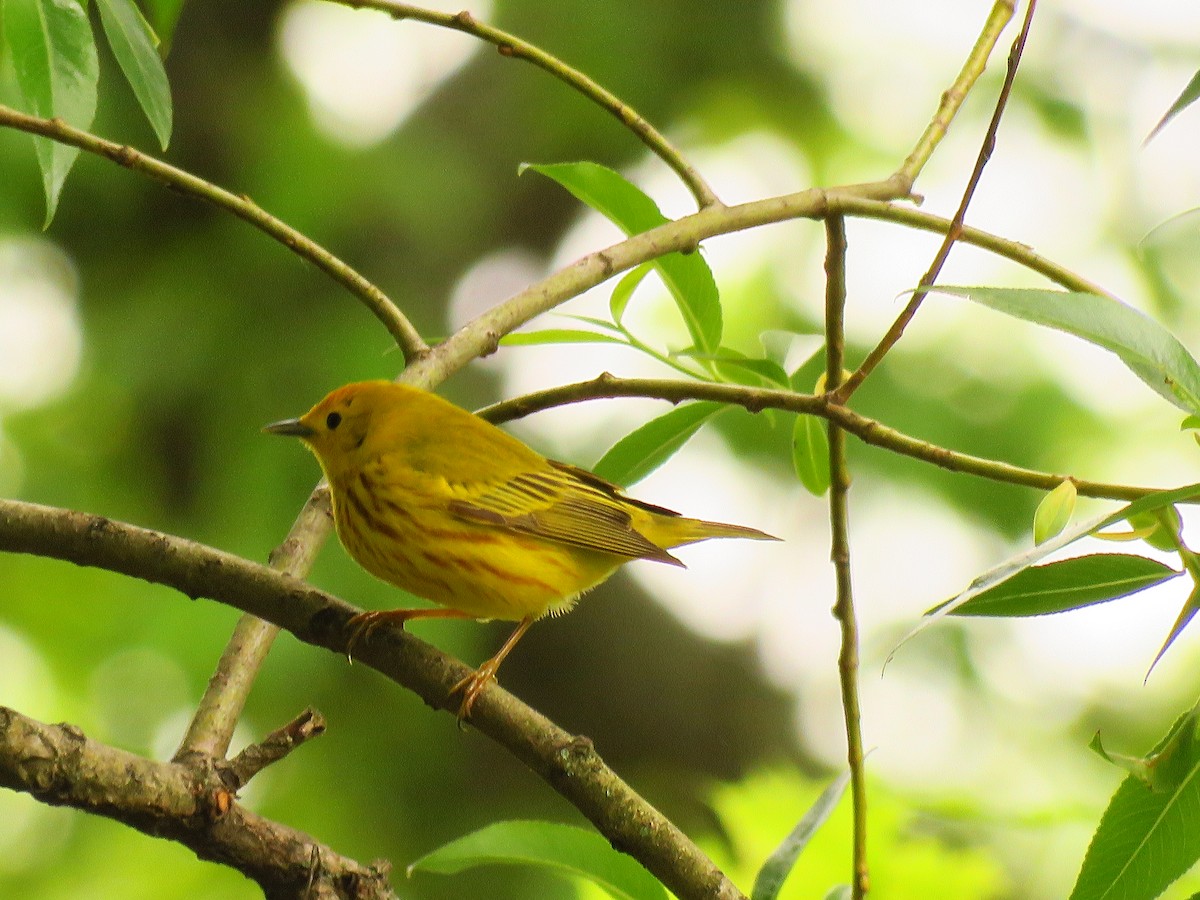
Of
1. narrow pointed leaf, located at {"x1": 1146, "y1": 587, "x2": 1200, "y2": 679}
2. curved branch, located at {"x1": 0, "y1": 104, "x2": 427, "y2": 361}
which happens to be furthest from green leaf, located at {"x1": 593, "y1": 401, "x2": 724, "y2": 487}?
narrow pointed leaf, located at {"x1": 1146, "y1": 587, "x2": 1200, "y2": 679}

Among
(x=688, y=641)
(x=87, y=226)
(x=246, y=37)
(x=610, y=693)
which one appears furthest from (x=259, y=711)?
(x=246, y=37)

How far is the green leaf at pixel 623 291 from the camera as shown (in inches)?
70.9

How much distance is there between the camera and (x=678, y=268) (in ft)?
5.90

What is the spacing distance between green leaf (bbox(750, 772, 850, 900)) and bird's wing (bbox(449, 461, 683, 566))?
764 mm

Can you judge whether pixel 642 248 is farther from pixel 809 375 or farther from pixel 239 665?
pixel 809 375

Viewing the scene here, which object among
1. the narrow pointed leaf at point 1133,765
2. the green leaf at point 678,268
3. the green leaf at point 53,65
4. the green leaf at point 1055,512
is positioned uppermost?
the green leaf at point 678,268

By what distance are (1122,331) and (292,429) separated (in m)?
1.86

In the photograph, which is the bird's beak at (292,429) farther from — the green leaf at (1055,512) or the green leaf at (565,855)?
the green leaf at (1055,512)

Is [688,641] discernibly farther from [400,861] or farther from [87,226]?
[87,226]

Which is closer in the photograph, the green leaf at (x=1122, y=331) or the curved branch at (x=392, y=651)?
the green leaf at (x=1122, y=331)

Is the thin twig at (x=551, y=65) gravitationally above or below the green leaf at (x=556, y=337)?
above

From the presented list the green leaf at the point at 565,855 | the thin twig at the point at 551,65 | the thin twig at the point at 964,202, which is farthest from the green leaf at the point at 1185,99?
the green leaf at the point at 565,855

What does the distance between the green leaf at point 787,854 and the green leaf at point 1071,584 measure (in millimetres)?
383

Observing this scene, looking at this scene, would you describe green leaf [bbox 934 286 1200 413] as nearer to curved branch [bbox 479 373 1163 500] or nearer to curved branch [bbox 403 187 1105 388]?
curved branch [bbox 479 373 1163 500]
